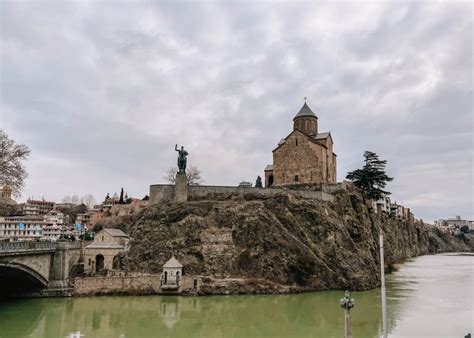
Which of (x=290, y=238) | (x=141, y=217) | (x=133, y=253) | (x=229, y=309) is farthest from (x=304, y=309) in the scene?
(x=141, y=217)

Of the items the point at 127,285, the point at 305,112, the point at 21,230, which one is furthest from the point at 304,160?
the point at 21,230

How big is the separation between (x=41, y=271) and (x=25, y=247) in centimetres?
338

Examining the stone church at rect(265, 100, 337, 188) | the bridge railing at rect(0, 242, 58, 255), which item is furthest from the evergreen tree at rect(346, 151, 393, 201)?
the bridge railing at rect(0, 242, 58, 255)

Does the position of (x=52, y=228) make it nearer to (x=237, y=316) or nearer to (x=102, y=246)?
(x=102, y=246)

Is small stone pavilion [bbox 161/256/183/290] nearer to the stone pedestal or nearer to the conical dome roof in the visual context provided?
the stone pedestal

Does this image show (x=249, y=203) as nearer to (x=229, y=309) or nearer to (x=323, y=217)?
(x=323, y=217)

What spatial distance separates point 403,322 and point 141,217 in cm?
2488

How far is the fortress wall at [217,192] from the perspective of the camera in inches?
1575

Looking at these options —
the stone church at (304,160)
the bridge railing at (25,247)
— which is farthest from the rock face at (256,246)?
the stone church at (304,160)

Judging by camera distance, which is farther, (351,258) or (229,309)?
(351,258)

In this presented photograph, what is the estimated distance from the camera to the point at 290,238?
35.5 metres

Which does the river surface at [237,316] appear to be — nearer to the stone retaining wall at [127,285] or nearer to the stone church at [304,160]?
the stone retaining wall at [127,285]

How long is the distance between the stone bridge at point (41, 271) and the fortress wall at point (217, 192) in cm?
984

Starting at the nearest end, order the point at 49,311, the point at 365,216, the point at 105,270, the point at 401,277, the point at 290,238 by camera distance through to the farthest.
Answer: the point at 49,311, the point at 105,270, the point at 290,238, the point at 401,277, the point at 365,216
